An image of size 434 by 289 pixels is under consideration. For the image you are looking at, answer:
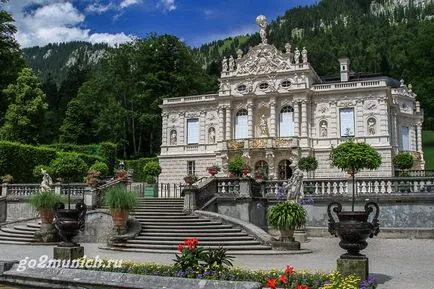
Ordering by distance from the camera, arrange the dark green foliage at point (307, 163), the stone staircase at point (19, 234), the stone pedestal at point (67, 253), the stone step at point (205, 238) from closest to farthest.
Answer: the stone pedestal at point (67, 253)
the stone step at point (205, 238)
the stone staircase at point (19, 234)
the dark green foliage at point (307, 163)

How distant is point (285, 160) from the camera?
40406mm

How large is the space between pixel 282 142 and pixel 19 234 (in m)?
24.0

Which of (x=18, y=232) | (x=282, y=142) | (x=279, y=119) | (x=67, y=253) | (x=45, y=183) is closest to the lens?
(x=67, y=253)

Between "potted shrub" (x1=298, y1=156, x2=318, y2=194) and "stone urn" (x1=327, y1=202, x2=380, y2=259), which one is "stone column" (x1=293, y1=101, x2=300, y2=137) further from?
"stone urn" (x1=327, y1=202, x2=380, y2=259)

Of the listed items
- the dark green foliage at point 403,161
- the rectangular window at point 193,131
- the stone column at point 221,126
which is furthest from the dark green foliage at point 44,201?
the dark green foliage at point 403,161

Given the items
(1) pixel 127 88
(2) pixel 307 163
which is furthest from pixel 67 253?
(1) pixel 127 88

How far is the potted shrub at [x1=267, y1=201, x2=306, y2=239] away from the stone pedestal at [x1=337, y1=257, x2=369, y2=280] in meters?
6.31

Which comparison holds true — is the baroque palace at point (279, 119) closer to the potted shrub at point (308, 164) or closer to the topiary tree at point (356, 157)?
the potted shrub at point (308, 164)

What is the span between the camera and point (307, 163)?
1444 inches

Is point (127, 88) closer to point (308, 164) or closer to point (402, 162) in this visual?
point (308, 164)

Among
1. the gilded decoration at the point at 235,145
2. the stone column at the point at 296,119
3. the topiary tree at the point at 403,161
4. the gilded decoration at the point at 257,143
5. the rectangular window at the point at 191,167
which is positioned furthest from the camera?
the rectangular window at the point at 191,167

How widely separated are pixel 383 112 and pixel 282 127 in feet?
27.5

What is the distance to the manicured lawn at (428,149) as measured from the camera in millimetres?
56519

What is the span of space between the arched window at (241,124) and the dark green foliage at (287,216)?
1063 inches
